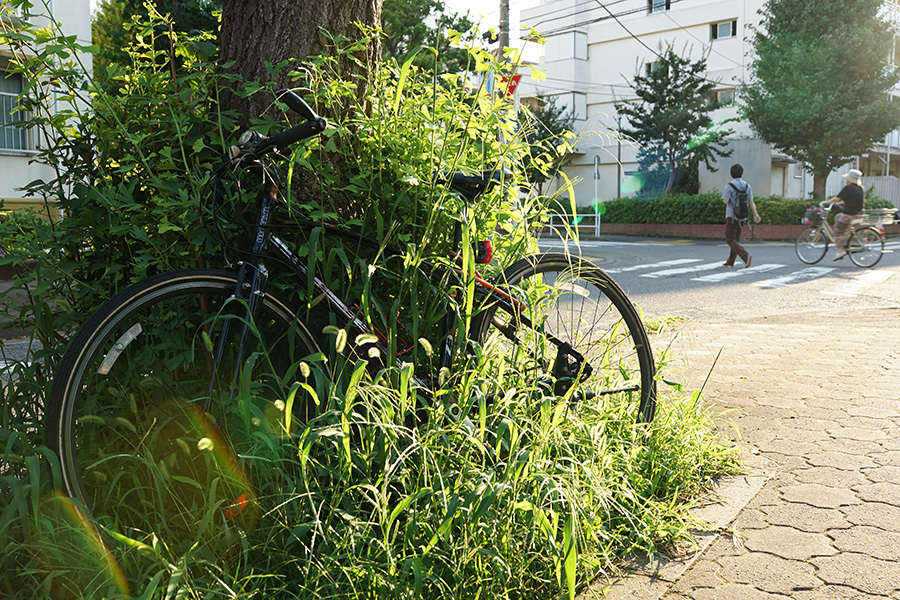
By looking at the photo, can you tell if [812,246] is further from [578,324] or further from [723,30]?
[723,30]

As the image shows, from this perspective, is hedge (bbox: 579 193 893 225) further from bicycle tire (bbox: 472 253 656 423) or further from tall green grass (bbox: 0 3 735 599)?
tall green grass (bbox: 0 3 735 599)

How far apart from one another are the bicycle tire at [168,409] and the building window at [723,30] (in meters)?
43.3

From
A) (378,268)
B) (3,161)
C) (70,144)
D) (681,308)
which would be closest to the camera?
(378,268)

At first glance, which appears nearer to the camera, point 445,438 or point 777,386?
point 445,438

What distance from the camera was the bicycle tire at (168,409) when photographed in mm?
1981

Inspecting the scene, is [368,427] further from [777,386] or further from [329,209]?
[777,386]

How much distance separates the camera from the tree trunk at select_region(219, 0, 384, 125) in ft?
9.39

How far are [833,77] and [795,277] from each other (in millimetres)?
19777

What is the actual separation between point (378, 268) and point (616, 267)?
13.6 m

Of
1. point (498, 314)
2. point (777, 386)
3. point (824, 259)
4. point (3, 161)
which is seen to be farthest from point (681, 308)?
point (3, 161)

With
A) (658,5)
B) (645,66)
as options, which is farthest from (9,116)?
(658,5)

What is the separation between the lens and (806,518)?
2.66 m

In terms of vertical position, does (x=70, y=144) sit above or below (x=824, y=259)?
above

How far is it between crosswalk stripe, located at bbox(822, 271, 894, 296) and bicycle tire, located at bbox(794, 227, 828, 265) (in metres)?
1.70
